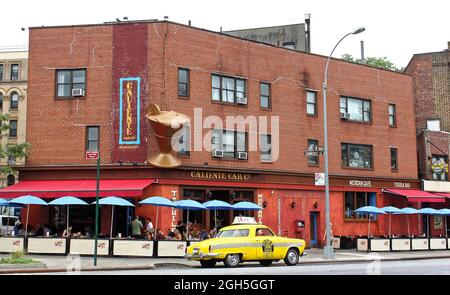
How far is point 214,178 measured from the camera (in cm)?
3300

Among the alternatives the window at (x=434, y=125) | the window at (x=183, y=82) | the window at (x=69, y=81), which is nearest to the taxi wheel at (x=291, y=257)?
the window at (x=183, y=82)

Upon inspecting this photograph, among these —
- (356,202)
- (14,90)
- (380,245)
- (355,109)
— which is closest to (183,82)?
(355,109)

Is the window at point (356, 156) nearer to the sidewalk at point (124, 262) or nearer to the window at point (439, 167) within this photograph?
the window at point (439, 167)

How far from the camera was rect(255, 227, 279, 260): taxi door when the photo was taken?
22891mm

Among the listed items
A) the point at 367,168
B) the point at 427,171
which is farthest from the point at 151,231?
the point at 427,171

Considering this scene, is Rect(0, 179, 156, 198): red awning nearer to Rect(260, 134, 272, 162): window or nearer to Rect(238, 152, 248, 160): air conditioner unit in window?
Rect(238, 152, 248, 160): air conditioner unit in window

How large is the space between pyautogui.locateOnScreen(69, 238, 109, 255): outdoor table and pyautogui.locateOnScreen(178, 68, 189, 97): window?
9.70 m

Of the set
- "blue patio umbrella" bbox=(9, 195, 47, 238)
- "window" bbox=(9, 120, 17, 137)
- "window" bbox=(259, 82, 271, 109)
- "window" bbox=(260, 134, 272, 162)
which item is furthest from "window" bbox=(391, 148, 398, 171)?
"window" bbox=(9, 120, 17, 137)

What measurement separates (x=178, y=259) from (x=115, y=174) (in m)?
6.87

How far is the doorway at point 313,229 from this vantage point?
37.8 m

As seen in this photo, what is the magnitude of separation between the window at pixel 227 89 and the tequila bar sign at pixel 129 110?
479cm
